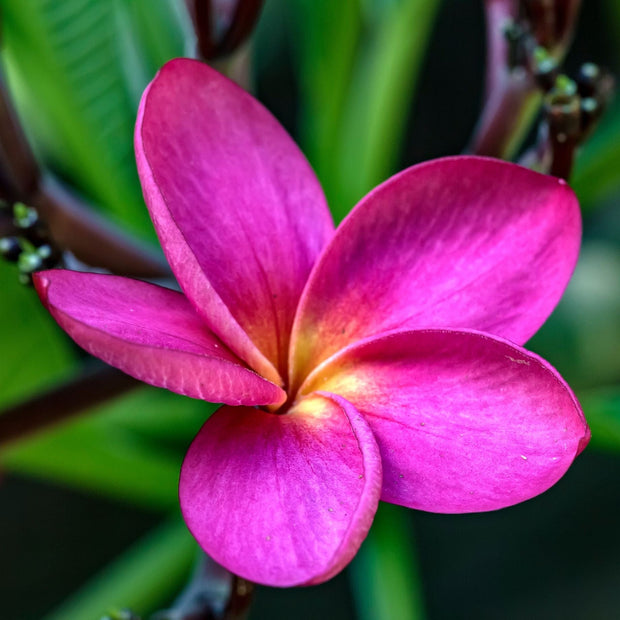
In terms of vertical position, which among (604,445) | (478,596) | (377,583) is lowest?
(478,596)

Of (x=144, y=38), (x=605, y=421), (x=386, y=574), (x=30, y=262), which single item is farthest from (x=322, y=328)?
(x=144, y=38)

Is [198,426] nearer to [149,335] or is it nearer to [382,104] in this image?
[382,104]

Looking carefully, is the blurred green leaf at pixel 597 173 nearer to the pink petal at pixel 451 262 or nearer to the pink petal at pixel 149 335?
the pink petal at pixel 451 262

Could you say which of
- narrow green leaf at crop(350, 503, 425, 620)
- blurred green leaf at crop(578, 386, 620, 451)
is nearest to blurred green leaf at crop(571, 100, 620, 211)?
blurred green leaf at crop(578, 386, 620, 451)

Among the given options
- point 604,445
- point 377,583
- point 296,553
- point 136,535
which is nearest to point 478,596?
point 377,583

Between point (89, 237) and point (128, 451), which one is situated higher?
point (89, 237)

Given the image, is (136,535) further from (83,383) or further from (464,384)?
(464,384)

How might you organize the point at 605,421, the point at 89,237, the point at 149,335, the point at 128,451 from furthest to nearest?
the point at 128,451 < the point at 605,421 < the point at 89,237 < the point at 149,335
